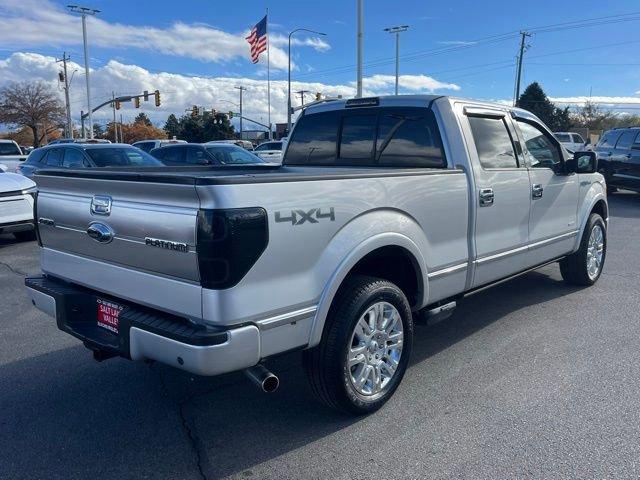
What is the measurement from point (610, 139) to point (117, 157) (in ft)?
44.7

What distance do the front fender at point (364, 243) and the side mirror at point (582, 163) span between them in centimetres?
259

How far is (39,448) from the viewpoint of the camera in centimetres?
318

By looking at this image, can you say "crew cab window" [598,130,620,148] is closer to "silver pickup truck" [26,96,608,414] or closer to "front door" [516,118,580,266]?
"front door" [516,118,580,266]

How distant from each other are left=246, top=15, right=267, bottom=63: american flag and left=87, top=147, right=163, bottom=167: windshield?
23.0 m

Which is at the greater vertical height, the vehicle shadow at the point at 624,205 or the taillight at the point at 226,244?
the taillight at the point at 226,244

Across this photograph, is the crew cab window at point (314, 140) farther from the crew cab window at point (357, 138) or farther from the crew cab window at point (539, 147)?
the crew cab window at point (539, 147)

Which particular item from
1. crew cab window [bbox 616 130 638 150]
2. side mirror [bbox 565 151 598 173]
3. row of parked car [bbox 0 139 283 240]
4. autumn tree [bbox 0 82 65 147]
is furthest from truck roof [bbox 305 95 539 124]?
autumn tree [bbox 0 82 65 147]

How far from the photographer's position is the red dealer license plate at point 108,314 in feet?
10.4

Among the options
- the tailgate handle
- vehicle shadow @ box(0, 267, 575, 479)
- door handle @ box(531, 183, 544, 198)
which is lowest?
vehicle shadow @ box(0, 267, 575, 479)

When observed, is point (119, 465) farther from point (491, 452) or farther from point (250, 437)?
point (491, 452)

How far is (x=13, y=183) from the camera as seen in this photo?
889cm

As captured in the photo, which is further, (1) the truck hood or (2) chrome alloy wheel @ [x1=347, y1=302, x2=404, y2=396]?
(1) the truck hood

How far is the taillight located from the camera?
2551 mm

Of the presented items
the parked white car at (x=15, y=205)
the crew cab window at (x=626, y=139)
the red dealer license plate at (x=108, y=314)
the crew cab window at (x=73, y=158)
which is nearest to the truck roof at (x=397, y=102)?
the red dealer license plate at (x=108, y=314)
